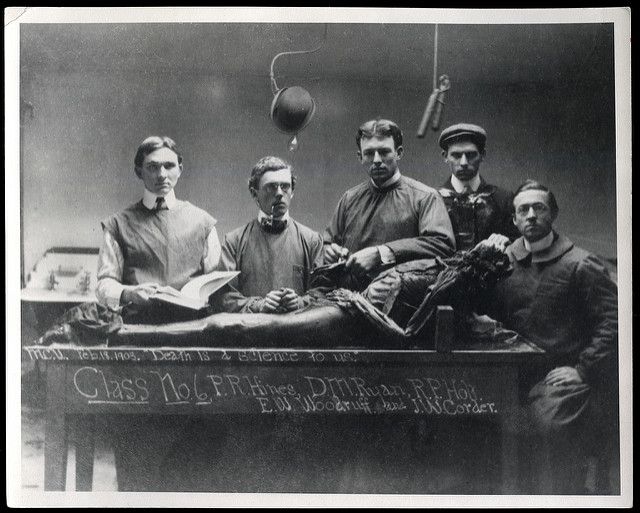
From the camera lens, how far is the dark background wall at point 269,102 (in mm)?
3859

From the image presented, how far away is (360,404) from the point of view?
3.79 metres

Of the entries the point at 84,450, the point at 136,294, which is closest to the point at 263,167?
the point at 136,294

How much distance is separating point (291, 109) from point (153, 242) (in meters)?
1.04

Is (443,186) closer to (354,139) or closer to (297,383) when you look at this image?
(354,139)

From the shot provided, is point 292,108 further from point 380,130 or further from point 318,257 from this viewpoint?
point 318,257

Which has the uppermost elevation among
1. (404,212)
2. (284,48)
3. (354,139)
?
(284,48)

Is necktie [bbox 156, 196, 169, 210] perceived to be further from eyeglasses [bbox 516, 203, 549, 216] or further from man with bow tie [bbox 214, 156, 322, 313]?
eyeglasses [bbox 516, 203, 549, 216]

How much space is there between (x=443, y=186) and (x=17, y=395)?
8.47 ft

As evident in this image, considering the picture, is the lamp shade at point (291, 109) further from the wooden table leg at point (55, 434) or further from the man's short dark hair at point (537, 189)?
the wooden table leg at point (55, 434)

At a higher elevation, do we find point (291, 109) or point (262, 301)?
point (291, 109)

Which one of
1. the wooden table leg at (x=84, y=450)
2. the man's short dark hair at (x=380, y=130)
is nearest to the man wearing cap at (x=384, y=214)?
the man's short dark hair at (x=380, y=130)

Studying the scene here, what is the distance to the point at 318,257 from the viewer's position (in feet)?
12.6

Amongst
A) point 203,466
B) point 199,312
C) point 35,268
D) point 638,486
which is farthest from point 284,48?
point 638,486

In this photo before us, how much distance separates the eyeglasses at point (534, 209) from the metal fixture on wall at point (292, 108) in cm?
124
